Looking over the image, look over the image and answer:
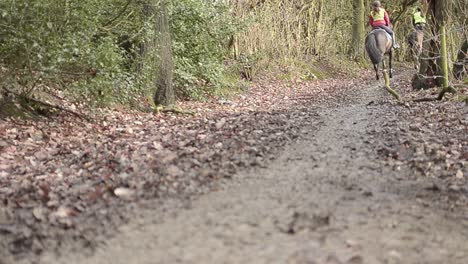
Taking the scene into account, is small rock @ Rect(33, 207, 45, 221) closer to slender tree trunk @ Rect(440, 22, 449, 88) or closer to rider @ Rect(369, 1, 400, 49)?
slender tree trunk @ Rect(440, 22, 449, 88)

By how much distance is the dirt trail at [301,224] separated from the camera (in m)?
3.19

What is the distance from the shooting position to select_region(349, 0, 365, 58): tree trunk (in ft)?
88.2

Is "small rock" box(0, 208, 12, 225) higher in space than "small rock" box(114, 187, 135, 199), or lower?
lower

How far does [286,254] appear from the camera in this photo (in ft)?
10.3

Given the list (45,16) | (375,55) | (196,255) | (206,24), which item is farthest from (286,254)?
(375,55)

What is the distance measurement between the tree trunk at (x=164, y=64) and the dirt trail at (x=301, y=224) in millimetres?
5490

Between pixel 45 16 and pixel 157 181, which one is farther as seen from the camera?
pixel 45 16

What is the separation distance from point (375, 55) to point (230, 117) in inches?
324

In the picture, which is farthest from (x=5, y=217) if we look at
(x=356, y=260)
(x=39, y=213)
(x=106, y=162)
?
(x=356, y=260)

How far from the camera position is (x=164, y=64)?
407 inches

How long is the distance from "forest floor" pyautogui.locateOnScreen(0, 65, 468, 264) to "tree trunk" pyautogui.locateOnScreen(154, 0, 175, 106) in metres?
2.26

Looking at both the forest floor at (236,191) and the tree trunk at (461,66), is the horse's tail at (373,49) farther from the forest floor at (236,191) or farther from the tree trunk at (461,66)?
the forest floor at (236,191)

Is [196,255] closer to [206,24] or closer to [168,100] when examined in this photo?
[168,100]

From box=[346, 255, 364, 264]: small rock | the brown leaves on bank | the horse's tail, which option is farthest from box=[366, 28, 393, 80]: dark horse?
box=[346, 255, 364, 264]: small rock
